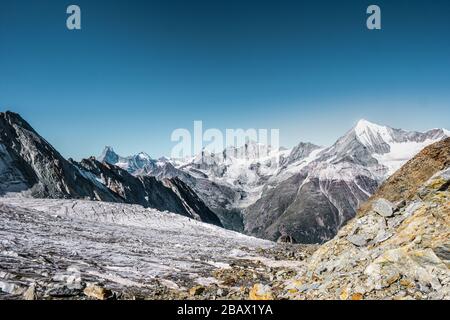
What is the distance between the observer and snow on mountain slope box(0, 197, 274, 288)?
72.3 feet

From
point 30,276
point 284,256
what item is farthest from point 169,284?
point 284,256

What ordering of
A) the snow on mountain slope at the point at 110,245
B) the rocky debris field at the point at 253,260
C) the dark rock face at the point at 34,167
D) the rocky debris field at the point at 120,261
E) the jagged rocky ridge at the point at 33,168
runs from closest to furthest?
the rocky debris field at the point at 253,260 → the rocky debris field at the point at 120,261 → the snow on mountain slope at the point at 110,245 → the jagged rocky ridge at the point at 33,168 → the dark rock face at the point at 34,167

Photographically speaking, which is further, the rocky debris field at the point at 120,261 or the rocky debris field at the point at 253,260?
the rocky debris field at the point at 120,261

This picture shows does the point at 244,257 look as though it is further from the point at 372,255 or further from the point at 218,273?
the point at 372,255

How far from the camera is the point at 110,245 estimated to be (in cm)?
3169

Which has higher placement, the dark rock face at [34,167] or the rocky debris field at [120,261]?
the dark rock face at [34,167]

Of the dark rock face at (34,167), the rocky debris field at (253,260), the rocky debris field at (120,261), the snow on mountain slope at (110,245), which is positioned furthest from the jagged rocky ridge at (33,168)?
the rocky debris field at (253,260)

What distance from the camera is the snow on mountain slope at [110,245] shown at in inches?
867

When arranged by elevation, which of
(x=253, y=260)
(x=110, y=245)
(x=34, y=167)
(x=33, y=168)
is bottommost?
(x=253, y=260)

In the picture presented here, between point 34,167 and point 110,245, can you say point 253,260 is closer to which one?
point 110,245

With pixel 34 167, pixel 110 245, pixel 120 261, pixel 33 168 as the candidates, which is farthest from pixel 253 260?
pixel 34 167

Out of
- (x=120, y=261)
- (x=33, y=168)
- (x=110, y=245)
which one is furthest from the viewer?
(x=33, y=168)

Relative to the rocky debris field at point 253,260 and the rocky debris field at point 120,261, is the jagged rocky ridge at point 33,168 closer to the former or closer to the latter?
the rocky debris field at point 120,261
